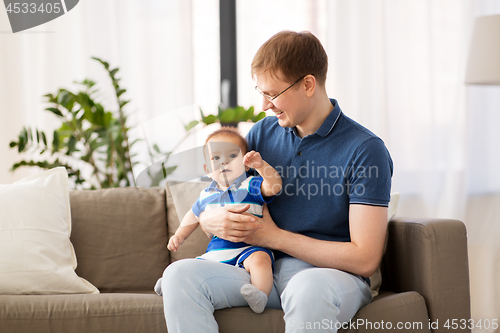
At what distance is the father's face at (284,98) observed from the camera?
4.13 feet

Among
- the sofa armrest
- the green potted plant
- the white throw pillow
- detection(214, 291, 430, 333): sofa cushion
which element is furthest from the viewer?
the green potted plant

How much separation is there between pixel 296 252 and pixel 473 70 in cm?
125

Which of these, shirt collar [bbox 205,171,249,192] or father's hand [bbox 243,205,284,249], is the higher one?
shirt collar [bbox 205,171,249,192]

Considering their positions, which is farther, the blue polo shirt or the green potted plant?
the green potted plant

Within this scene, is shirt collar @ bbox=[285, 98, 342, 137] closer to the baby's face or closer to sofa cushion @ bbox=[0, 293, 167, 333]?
the baby's face

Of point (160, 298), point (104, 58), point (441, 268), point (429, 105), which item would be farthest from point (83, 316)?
point (429, 105)

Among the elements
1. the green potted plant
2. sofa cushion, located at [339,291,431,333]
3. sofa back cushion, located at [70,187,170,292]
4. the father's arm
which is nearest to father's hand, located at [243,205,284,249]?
the father's arm

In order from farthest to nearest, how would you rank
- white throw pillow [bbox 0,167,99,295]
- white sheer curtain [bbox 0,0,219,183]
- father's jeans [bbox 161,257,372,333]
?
white sheer curtain [bbox 0,0,219,183] → white throw pillow [bbox 0,167,99,295] → father's jeans [bbox 161,257,372,333]

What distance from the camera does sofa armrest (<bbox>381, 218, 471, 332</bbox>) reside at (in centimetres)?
129

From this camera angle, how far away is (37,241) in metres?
1.46

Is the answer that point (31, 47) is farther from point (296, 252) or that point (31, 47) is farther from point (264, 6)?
point (296, 252)

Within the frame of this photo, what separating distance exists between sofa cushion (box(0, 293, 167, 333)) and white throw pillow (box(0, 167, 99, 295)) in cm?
15

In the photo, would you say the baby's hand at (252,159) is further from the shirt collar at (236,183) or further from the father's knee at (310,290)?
the father's knee at (310,290)

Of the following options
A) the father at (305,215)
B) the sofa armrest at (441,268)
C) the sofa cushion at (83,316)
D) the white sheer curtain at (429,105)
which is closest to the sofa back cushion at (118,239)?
the sofa cushion at (83,316)
